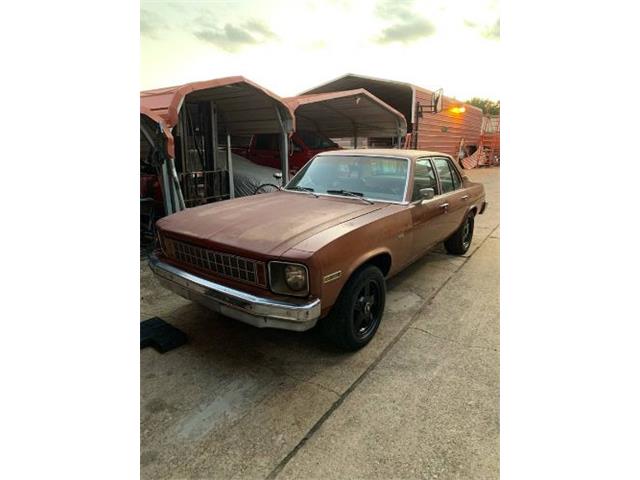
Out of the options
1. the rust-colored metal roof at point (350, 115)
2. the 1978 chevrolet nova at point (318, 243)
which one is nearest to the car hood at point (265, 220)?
the 1978 chevrolet nova at point (318, 243)

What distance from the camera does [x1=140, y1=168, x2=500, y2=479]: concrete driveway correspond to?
6.46 ft

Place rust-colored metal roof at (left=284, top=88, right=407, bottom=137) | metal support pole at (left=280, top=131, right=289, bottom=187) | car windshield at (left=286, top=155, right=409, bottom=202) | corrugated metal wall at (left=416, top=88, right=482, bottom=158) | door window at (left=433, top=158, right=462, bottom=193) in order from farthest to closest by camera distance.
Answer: corrugated metal wall at (left=416, top=88, right=482, bottom=158) < rust-colored metal roof at (left=284, top=88, right=407, bottom=137) < metal support pole at (left=280, top=131, right=289, bottom=187) < door window at (left=433, top=158, right=462, bottom=193) < car windshield at (left=286, top=155, right=409, bottom=202)

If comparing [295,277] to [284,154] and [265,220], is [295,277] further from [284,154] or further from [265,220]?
[284,154]

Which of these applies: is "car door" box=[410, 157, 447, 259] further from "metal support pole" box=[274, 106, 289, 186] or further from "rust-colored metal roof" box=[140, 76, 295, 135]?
"metal support pole" box=[274, 106, 289, 186]

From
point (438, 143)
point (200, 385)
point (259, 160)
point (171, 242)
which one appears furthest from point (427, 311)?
point (438, 143)

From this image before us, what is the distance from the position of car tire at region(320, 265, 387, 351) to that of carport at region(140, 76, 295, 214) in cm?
423

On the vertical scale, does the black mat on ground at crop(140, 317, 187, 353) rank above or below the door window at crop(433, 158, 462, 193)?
below

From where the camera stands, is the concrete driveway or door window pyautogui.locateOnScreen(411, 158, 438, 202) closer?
the concrete driveway

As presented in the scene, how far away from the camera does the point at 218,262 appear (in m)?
2.73

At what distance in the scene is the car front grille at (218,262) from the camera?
2.50 meters

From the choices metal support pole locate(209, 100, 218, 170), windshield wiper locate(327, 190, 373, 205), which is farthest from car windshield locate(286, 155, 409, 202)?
metal support pole locate(209, 100, 218, 170)

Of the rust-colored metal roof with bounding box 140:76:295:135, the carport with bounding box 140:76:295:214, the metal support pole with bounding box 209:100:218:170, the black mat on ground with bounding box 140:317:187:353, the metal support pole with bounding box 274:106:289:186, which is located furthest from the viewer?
the metal support pole with bounding box 209:100:218:170

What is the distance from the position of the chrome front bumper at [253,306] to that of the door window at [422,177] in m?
1.79

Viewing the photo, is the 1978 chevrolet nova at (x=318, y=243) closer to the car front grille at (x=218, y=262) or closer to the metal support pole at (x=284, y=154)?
the car front grille at (x=218, y=262)
